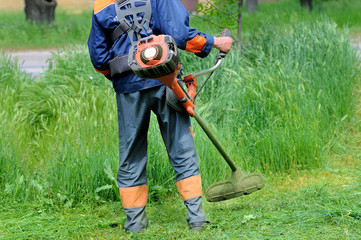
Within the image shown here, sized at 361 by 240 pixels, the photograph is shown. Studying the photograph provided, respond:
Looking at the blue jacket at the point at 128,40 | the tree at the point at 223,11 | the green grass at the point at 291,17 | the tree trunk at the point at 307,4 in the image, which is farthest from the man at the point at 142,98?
the tree trunk at the point at 307,4

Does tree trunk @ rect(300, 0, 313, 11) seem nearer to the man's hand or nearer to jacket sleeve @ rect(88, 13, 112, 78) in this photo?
the man's hand

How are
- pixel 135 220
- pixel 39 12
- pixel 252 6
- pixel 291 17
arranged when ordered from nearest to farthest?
pixel 135 220 → pixel 291 17 → pixel 39 12 → pixel 252 6

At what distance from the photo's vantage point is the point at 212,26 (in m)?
7.09

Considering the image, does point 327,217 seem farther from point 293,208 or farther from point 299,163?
point 299,163

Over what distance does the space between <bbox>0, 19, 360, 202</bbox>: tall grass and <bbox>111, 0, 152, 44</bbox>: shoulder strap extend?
1317mm

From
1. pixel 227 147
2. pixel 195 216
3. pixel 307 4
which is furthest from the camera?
pixel 307 4

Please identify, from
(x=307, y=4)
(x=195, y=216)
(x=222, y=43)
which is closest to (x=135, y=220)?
(x=195, y=216)

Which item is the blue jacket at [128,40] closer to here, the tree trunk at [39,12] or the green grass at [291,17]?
the green grass at [291,17]

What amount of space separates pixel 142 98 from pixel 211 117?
6.77 feet

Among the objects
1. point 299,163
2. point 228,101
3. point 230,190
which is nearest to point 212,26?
point 228,101

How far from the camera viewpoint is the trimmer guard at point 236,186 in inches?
154

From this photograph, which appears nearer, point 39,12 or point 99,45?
point 99,45

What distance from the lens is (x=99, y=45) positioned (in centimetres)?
352

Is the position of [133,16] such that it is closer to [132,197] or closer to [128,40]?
[128,40]
